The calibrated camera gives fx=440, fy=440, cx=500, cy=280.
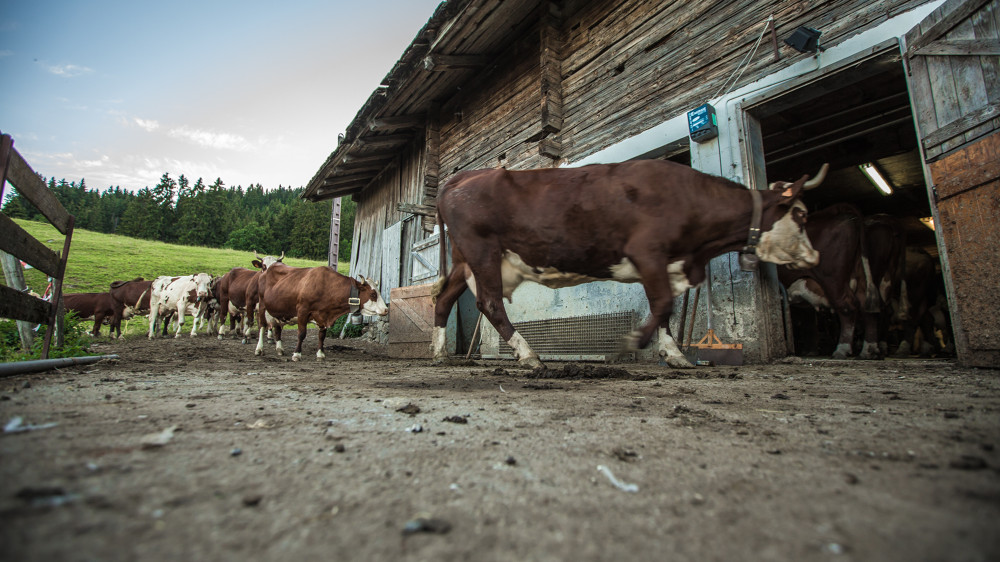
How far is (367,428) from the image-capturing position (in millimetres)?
1635

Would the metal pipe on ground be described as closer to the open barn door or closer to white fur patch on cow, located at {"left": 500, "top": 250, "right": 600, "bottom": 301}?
white fur patch on cow, located at {"left": 500, "top": 250, "right": 600, "bottom": 301}

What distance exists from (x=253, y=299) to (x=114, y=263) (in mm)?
27263

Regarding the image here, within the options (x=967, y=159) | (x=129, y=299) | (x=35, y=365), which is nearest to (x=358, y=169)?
(x=129, y=299)

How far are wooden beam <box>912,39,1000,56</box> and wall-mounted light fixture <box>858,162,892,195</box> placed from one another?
623 cm

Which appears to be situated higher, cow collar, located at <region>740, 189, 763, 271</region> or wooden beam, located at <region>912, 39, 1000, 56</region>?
wooden beam, located at <region>912, 39, 1000, 56</region>

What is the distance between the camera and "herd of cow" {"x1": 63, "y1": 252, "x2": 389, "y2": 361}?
26.4 feet

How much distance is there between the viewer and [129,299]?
15.2 metres

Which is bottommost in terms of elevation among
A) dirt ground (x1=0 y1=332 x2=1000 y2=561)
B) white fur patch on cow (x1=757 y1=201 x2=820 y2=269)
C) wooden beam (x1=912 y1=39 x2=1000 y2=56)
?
dirt ground (x1=0 y1=332 x2=1000 y2=561)

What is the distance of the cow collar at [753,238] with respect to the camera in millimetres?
4156

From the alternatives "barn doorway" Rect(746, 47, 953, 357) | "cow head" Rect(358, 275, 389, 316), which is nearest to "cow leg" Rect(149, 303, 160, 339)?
"cow head" Rect(358, 275, 389, 316)

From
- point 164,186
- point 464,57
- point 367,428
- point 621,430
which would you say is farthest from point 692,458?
point 164,186

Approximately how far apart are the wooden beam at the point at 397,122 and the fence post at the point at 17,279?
901 cm

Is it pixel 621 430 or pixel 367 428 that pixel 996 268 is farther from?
pixel 367 428

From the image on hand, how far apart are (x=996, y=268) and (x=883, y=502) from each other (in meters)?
3.73
